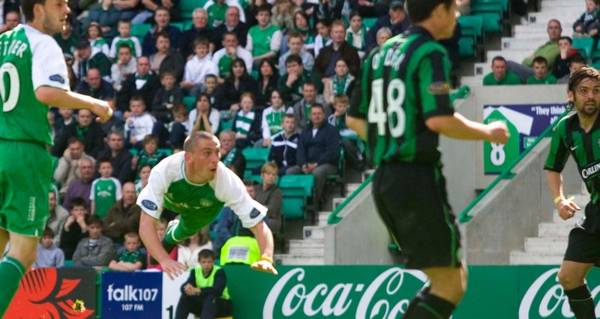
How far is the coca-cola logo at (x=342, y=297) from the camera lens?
1462 cm

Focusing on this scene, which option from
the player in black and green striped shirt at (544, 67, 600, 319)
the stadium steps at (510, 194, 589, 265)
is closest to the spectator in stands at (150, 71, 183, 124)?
the stadium steps at (510, 194, 589, 265)

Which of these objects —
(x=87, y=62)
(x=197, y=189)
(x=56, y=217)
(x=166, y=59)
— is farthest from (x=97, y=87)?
(x=197, y=189)

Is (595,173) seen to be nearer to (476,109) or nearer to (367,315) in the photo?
(367,315)

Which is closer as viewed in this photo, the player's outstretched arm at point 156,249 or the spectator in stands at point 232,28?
the player's outstretched arm at point 156,249

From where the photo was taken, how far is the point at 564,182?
1797 cm

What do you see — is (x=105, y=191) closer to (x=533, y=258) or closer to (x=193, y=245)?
(x=193, y=245)

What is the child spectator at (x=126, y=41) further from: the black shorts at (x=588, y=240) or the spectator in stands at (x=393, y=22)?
the black shorts at (x=588, y=240)

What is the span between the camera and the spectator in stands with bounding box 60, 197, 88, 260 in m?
19.8

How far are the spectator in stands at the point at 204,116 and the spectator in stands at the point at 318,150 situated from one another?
5.43 feet

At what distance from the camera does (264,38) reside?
22.0 m

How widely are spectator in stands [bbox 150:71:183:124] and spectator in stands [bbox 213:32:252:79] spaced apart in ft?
2.36

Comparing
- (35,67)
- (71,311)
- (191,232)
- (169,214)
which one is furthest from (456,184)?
(35,67)

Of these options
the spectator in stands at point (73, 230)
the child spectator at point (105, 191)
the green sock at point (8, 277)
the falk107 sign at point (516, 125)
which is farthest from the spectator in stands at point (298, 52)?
the green sock at point (8, 277)

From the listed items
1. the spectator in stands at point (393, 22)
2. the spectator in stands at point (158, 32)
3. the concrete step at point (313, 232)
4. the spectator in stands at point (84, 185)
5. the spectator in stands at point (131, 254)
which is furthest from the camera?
the spectator in stands at point (158, 32)
